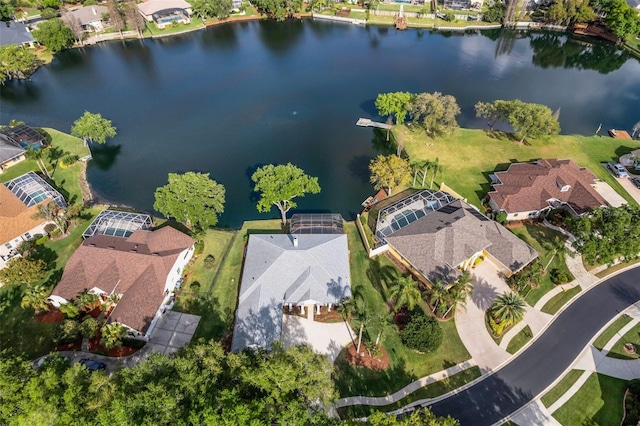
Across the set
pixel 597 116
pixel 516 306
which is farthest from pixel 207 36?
pixel 516 306

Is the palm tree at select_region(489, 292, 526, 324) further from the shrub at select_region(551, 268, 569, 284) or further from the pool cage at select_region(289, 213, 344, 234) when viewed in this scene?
the pool cage at select_region(289, 213, 344, 234)

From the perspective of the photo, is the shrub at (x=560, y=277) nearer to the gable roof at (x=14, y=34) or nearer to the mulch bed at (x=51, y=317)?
the mulch bed at (x=51, y=317)

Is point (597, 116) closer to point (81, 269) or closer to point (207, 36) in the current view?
point (81, 269)

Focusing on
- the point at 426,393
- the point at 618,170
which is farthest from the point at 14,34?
the point at 618,170

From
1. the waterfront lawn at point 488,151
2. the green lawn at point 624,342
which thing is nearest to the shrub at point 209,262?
the waterfront lawn at point 488,151

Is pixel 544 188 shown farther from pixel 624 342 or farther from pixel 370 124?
pixel 370 124
